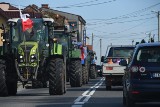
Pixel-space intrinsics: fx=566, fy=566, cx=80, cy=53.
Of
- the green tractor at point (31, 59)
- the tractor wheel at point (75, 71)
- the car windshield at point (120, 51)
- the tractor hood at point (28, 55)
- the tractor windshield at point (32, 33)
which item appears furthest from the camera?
the tractor wheel at point (75, 71)

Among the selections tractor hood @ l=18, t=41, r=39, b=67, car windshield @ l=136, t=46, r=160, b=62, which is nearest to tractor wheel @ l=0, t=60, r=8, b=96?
tractor hood @ l=18, t=41, r=39, b=67

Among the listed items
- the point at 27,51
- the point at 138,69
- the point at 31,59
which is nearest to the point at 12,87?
the point at 31,59

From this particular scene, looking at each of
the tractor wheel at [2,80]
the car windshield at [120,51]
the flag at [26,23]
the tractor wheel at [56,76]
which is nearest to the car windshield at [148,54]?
the tractor wheel at [56,76]

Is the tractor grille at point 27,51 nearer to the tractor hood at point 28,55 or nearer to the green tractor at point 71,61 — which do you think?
the tractor hood at point 28,55

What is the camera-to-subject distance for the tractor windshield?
22109 millimetres

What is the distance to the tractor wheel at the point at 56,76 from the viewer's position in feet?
68.4

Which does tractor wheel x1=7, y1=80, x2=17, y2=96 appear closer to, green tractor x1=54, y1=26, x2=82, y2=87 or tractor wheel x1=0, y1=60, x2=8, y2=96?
tractor wheel x1=0, y1=60, x2=8, y2=96

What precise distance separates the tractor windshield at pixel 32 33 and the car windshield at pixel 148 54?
8553 mm

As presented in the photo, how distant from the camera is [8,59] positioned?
842 inches

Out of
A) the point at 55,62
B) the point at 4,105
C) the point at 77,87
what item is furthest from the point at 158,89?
the point at 77,87

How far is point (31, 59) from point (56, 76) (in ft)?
3.99

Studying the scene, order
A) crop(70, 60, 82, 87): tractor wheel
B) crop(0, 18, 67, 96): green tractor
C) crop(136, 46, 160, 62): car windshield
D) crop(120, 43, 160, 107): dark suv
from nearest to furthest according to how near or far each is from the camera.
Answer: crop(120, 43, 160, 107): dark suv, crop(136, 46, 160, 62): car windshield, crop(0, 18, 67, 96): green tractor, crop(70, 60, 82, 87): tractor wheel

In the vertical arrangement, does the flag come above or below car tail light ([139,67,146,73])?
above

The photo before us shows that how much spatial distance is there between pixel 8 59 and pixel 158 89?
360 inches
